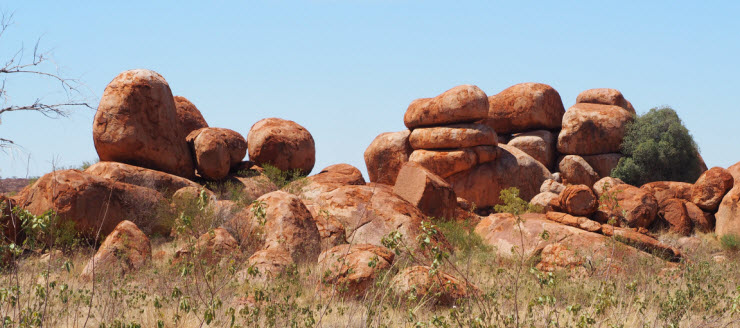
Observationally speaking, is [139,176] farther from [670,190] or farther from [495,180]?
[670,190]

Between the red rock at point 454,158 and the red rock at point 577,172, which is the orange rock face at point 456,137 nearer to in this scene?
the red rock at point 454,158

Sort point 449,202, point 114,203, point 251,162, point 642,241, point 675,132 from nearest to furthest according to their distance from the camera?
1. point 642,241
2. point 114,203
3. point 449,202
4. point 251,162
5. point 675,132

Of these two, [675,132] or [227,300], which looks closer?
[227,300]

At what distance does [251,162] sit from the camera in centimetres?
2278

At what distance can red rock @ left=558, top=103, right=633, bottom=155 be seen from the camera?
27.0 meters

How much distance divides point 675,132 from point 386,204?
61.6ft

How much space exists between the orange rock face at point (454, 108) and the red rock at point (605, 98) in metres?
7.10

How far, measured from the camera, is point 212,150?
66.2 ft

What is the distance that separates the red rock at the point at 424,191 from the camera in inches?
601

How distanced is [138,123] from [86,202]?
15.8ft

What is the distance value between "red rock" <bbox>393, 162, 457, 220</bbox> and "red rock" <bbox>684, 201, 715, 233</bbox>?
769cm

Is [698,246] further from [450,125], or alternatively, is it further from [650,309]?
[450,125]

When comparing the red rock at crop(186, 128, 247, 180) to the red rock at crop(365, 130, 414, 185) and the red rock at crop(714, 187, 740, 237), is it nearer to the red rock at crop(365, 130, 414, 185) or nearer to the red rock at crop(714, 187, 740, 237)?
the red rock at crop(365, 130, 414, 185)

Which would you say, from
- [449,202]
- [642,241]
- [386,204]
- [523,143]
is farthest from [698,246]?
[523,143]
